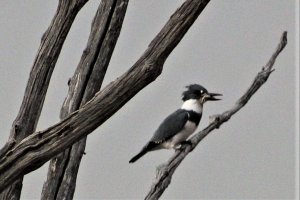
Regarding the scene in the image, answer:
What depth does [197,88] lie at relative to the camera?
7.82m

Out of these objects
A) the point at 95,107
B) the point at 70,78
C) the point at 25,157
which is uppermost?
the point at 70,78

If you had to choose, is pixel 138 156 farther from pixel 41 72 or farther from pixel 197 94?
pixel 41 72

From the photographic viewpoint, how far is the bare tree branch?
5273 millimetres

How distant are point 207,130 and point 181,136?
1749 mm

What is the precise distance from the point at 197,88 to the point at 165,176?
8.57ft

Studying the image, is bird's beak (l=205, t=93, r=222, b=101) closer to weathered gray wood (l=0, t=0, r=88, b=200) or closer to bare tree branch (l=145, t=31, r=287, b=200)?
bare tree branch (l=145, t=31, r=287, b=200)

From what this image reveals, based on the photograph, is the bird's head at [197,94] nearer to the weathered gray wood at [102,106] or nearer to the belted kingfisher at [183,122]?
the belted kingfisher at [183,122]

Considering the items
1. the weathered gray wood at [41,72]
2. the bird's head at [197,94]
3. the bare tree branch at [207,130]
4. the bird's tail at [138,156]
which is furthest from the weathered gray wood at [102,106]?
the bird's head at [197,94]

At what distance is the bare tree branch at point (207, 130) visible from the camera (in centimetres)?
527

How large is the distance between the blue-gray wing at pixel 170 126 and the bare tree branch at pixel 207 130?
1536 mm

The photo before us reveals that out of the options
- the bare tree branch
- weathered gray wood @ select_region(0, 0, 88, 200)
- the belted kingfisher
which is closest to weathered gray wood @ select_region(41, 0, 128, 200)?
weathered gray wood @ select_region(0, 0, 88, 200)

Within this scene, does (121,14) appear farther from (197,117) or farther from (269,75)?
(197,117)

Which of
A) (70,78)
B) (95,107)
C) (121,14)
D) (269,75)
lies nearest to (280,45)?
(269,75)

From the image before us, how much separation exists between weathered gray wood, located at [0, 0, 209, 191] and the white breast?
3.68m
